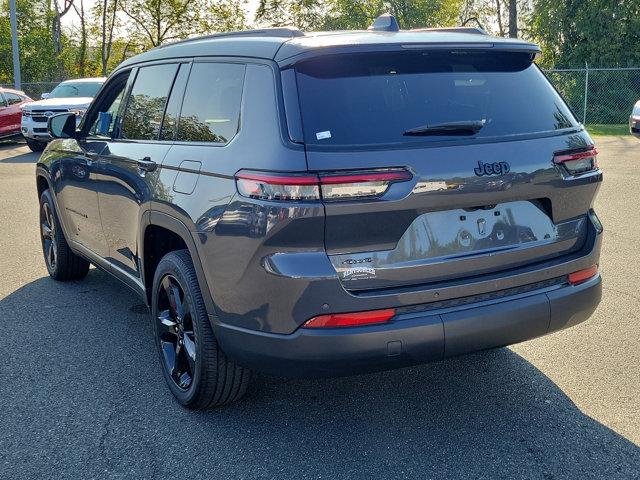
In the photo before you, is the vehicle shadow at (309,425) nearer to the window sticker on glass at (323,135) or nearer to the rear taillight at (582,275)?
the rear taillight at (582,275)

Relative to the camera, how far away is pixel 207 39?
13.1ft

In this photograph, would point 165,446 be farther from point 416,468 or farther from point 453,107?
point 453,107

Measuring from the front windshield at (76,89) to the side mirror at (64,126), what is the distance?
14856mm

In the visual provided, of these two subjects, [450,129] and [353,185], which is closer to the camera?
[353,185]

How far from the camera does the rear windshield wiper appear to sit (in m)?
3.09

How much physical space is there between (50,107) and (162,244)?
639 inches

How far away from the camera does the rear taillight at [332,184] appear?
2877 mm

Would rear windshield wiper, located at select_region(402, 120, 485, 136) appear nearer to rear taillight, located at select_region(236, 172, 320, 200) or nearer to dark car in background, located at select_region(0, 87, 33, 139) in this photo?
rear taillight, located at select_region(236, 172, 320, 200)

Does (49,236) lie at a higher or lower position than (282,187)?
lower

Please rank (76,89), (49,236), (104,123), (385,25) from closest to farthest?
(385,25) → (104,123) → (49,236) → (76,89)

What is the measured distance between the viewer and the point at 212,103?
141 inches

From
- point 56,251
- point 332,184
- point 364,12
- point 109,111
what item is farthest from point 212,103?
point 364,12

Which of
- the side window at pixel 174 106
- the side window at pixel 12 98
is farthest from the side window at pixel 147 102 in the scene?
the side window at pixel 12 98

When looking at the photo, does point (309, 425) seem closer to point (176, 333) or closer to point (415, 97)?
point (176, 333)
